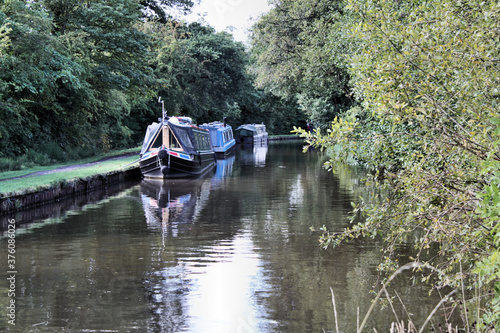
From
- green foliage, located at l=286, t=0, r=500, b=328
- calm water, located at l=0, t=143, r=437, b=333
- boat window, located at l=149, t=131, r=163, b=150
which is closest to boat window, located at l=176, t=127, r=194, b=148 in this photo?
boat window, located at l=149, t=131, r=163, b=150

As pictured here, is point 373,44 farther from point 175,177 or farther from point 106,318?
point 175,177

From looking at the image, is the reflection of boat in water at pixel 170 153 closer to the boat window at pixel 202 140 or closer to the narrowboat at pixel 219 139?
the boat window at pixel 202 140

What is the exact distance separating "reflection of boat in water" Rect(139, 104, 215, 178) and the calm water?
7.32 metres

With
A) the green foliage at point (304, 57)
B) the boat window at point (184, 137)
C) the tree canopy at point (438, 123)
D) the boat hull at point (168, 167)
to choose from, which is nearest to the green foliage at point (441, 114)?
the tree canopy at point (438, 123)

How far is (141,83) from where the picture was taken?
88.3 feet

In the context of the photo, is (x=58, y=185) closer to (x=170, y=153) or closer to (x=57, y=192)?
(x=57, y=192)

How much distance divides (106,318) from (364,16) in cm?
443

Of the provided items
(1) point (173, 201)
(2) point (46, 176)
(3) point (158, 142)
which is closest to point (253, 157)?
(3) point (158, 142)

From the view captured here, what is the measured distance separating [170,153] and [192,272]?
47.9 ft

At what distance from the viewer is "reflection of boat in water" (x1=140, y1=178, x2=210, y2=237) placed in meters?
12.9

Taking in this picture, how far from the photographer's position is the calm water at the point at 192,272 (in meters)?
6.55

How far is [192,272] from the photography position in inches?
335

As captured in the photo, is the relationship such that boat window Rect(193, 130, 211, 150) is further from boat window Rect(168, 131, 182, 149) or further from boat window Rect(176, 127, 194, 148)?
boat window Rect(168, 131, 182, 149)

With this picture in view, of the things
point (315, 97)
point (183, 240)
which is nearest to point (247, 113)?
point (315, 97)
